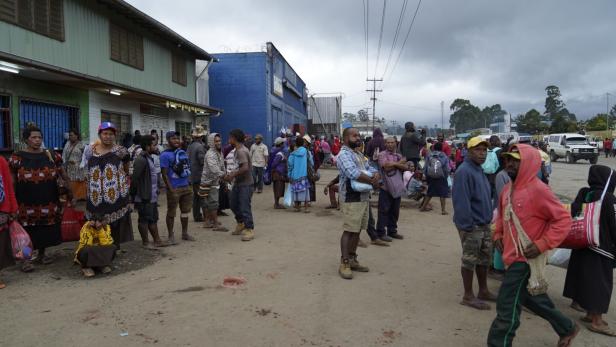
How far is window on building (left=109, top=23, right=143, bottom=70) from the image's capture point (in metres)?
12.5

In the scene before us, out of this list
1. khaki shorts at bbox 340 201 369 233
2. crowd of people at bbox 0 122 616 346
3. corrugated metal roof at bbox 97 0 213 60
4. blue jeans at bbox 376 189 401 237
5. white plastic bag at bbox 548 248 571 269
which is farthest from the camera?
corrugated metal roof at bbox 97 0 213 60

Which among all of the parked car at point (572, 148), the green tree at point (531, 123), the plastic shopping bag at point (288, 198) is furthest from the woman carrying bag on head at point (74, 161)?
the green tree at point (531, 123)

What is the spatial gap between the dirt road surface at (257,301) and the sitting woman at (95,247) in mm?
149

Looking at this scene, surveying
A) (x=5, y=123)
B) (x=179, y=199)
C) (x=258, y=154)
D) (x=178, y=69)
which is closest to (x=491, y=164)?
(x=179, y=199)

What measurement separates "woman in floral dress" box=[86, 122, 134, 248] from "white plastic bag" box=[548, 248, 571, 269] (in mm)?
5020

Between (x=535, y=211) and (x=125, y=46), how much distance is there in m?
12.9

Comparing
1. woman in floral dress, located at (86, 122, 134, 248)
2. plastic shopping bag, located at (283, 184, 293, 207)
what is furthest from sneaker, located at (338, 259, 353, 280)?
plastic shopping bag, located at (283, 184, 293, 207)

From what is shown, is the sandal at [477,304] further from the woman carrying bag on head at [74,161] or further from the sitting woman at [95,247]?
the woman carrying bag on head at [74,161]

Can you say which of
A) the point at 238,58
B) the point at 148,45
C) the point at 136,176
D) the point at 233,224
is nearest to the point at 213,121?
the point at 238,58

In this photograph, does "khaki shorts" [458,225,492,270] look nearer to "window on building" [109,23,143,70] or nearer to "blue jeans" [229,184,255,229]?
"blue jeans" [229,184,255,229]

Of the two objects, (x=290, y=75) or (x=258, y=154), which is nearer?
(x=258, y=154)

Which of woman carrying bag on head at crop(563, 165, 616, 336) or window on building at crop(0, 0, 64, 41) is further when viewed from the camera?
window on building at crop(0, 0, 64, 41)

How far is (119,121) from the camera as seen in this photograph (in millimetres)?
12953

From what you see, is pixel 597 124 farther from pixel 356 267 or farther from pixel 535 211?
pixel 535 211
